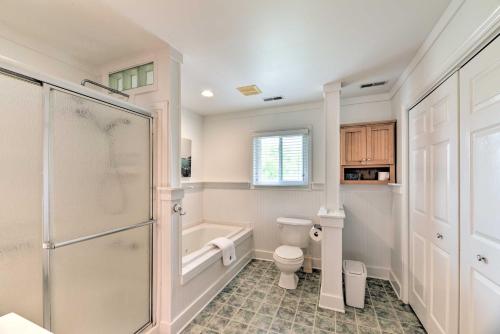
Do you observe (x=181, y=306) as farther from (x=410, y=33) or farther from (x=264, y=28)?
(x=410, y=33)

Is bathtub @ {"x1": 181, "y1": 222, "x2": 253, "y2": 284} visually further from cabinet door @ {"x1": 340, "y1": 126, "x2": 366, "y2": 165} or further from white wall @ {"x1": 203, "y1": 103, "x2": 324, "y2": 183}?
cabinet door @ {"x1": 340, "y1": 126, "x2": 366, "y2": 165}

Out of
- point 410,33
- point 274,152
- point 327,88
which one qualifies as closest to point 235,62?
point 327,88

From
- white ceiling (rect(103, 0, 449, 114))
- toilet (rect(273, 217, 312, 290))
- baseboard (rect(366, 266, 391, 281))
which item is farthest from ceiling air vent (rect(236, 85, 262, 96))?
baseboard (rect(366, 266, 391, 281))

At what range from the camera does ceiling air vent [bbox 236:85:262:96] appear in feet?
8.48

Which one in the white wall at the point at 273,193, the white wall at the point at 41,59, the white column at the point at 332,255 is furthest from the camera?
the white wall at the point at 273,193

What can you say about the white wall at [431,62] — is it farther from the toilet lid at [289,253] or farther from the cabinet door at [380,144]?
the toilet lid at [289,253]

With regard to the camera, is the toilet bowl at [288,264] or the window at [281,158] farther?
the window at [281,158]

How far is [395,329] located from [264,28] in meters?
2.69

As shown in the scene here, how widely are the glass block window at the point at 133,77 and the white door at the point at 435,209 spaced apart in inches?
90.5

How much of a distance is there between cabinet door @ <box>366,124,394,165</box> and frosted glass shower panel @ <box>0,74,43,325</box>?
3.04 metres

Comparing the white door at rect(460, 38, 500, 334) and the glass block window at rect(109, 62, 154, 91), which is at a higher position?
the glass block window at rect(109, 62, 154, 91)

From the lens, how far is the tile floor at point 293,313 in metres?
1.86

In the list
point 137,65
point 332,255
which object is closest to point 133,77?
point 137,65

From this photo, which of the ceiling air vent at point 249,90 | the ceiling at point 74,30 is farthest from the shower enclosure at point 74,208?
the ceiling air vent at point 249,90
